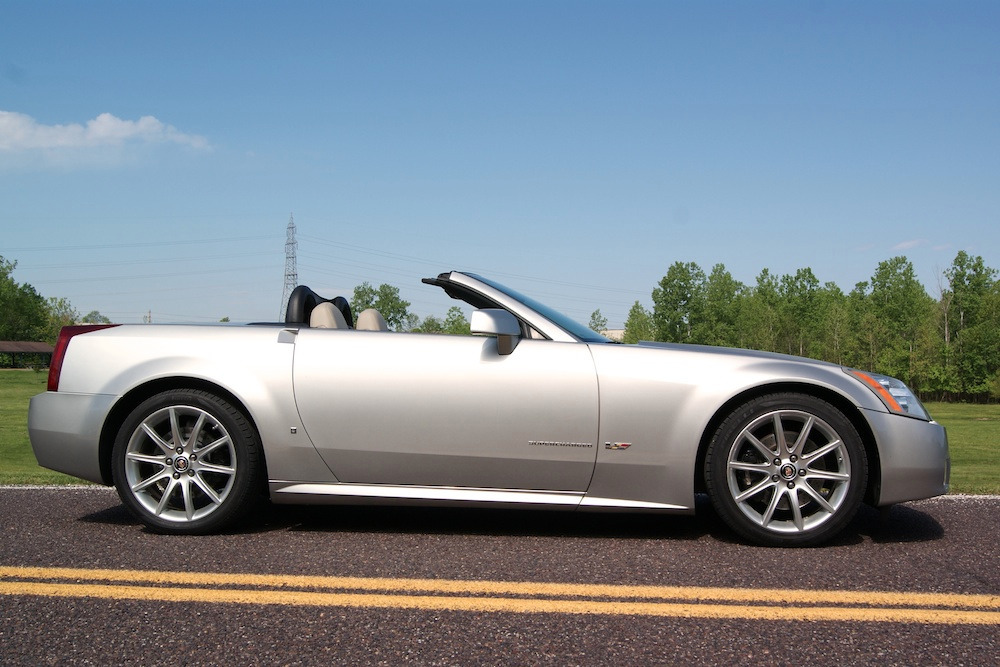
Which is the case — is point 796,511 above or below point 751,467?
below

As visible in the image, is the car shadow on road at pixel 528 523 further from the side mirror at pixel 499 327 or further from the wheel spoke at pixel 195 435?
the side mirror at pixel 499 327

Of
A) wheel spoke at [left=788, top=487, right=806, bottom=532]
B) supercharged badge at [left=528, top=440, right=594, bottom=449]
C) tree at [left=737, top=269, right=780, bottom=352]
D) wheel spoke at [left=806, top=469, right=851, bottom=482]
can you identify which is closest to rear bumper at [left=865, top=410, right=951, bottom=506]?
wheel spoke at [left=806, top=469, right=851, bottom=482]

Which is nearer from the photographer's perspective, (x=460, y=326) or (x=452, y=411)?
(x=452, y=411)

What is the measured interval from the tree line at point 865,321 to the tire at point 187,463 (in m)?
62.0

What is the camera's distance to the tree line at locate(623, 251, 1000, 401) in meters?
61.1

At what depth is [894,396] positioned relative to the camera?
3.95 m

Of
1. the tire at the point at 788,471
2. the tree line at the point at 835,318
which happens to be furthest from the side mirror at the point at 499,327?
the tree line at the point at 835,318

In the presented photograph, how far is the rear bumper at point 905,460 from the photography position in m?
3.85

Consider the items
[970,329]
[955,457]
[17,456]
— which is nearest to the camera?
[17,456]

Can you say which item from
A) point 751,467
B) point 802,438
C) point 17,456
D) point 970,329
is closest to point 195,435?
point 751,467

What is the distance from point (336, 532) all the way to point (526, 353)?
50.6 inches

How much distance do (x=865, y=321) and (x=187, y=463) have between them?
69.5 meters

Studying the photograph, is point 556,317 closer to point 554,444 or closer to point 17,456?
point 554,444

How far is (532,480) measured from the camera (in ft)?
12.8
